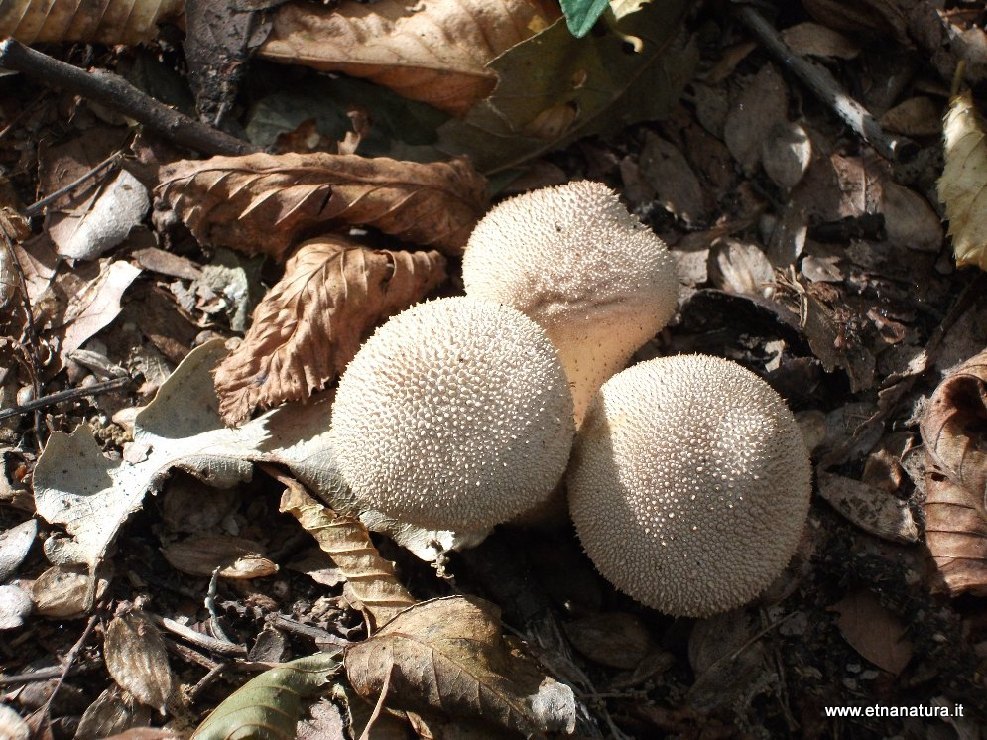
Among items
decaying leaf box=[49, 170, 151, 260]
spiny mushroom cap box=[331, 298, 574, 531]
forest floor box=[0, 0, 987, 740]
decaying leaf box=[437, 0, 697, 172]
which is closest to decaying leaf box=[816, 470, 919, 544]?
forest floor box=[0, 0, 987, 740]

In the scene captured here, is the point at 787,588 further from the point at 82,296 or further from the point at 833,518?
the point at 82,296

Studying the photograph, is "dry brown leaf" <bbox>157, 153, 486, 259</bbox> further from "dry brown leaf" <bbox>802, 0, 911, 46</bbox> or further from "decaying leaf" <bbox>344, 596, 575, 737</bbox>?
"dry brown leaf" <bbox>802, 0, 911, 46</bbox>

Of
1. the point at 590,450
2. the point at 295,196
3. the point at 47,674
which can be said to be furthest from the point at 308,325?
the point at 47,674

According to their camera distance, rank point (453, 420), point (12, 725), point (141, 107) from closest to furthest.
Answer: point (453, 420), point (12, 725), point (141, 107)

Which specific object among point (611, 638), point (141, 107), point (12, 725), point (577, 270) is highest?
point (141, 107)

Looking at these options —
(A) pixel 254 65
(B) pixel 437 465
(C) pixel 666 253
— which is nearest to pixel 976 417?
(C) pixel 666 253

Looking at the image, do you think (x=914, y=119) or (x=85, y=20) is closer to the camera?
(x=85, y=20)

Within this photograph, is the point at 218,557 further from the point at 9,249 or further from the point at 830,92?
the point at 830,92
